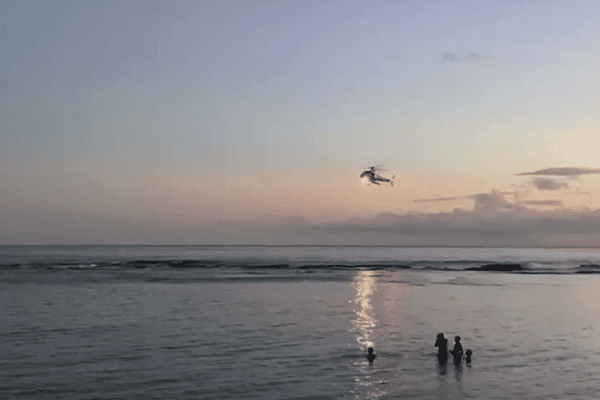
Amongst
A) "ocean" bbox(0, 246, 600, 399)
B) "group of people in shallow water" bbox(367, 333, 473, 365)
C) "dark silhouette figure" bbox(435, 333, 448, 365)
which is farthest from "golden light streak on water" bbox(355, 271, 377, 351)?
"dark silhouette figure" bbox(435, 333, 448, 365)

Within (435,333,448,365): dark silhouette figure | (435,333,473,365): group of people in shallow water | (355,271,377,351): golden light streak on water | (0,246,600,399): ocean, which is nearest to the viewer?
(0,246,600,399): ocean

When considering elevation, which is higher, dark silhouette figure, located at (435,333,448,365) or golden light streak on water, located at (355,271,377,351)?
dark silhouette figure, located at (435,333,448,365)

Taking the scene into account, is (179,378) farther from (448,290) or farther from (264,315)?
(448,290)

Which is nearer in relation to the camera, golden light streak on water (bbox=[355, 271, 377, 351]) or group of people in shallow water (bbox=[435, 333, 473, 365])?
group of people in shallow water (bbox=[435, 333, 473, 365])

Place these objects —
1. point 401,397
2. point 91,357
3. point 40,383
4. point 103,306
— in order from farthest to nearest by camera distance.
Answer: point 103,306, point 91,357, point 40,383, point 401,397

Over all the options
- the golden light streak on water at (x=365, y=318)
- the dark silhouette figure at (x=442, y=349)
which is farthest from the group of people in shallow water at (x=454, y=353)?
the golden light streak on water at (x=365, y=318)

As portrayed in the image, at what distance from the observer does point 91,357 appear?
83.1 ft

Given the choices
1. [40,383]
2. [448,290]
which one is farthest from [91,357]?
[448,290]

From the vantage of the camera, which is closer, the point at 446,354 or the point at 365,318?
the point at 446,354

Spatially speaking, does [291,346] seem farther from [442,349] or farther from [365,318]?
[365,318]

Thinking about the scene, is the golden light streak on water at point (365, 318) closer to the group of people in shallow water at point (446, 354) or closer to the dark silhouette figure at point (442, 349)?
the group of people in shallow water at point (446, 354)

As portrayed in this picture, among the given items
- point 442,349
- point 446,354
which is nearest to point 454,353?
point 446,354

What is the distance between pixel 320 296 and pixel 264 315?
Result: 1502cm

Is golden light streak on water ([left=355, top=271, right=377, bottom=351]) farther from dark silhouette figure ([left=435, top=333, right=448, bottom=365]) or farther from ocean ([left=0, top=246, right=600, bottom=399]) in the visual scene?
dark silhouette figure ([left=435, top=333, right=448, bottom=365])
